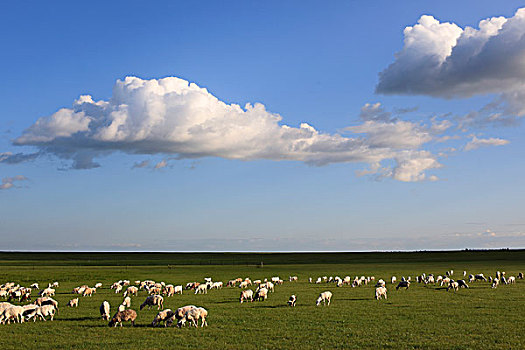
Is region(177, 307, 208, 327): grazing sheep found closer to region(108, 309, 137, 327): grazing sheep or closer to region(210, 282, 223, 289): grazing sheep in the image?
region(108, 309, 137, 327): grazing sheep

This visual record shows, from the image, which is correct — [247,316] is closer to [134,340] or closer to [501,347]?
[134,340]

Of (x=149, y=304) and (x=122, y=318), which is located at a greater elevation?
(x=122, y=318)

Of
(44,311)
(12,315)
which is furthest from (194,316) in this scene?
(12,315)

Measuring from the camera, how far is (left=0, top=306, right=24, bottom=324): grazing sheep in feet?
85.6

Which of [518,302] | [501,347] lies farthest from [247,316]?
[518,302]

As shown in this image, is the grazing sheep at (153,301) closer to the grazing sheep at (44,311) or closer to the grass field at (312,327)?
the grass field at (312,327)

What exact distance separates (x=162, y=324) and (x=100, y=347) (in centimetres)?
570

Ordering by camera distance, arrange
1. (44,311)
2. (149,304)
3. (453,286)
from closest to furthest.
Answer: (44,311) < (149,304) < (453,286)

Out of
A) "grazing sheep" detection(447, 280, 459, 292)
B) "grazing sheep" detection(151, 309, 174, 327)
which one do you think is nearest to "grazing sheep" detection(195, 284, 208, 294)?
"grazing sheep" detection(151, 309, 174, 327)

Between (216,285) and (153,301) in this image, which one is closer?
(153,301)

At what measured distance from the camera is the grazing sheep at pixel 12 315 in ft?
85.6

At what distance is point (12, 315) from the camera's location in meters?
26.3

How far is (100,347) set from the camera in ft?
66.2

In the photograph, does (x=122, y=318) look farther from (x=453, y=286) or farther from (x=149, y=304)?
(x=453, y=286)
